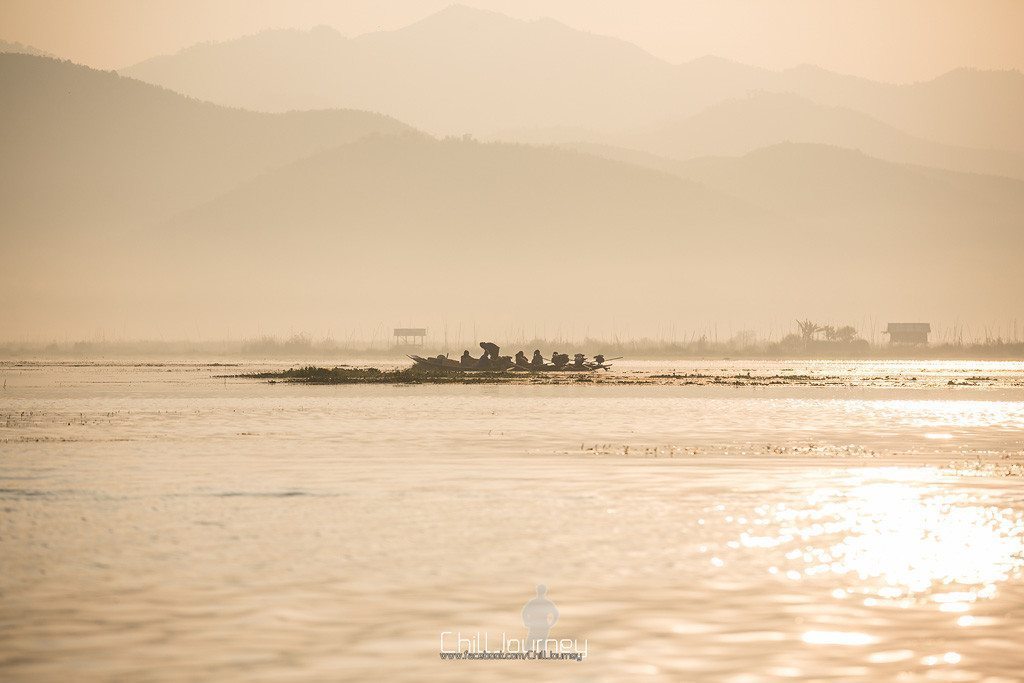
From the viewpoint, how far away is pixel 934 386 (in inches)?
3762

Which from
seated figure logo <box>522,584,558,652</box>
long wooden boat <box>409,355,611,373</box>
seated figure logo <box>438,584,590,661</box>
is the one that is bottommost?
seated figure logo <box>438,584,590,661</box>

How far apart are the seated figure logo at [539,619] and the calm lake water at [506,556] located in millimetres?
161

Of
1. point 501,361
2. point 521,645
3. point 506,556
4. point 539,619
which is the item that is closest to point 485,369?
point 501,361

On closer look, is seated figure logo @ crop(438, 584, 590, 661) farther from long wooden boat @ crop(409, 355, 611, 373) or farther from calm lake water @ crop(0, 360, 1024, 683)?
long wooden boat @ crop(409, 355, 611, 373)

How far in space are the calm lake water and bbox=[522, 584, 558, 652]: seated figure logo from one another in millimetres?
161

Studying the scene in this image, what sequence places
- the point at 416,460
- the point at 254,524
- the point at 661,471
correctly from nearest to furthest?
the point at 254,524
the point at 661,471
the point at 416,460

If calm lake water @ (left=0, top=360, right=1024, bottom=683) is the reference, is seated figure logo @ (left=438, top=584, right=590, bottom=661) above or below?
below

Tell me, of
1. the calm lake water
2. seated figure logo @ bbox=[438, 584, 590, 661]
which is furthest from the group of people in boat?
seated figure logo @ bbox=[438, 584, 590, 661]

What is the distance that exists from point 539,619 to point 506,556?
15.1ft

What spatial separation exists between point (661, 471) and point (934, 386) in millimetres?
68531

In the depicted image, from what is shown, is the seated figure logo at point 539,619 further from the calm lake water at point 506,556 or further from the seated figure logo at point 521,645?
the calm lake water at point 506,556

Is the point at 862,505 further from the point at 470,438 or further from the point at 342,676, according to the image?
the point at 470,438

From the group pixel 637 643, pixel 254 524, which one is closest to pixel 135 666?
pixel 637 643

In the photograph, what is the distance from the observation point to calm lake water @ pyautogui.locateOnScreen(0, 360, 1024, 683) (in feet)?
46.2
